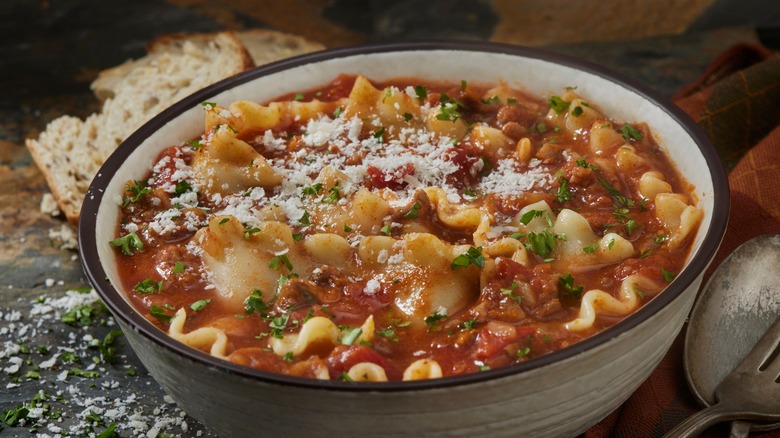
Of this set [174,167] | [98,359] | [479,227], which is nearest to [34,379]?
[98,359]

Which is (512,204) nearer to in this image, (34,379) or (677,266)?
(677,266)

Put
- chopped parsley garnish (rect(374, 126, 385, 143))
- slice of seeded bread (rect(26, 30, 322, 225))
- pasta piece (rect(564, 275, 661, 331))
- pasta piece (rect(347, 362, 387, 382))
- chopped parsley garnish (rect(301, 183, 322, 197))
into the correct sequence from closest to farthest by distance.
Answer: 1. pasta piece (rect(347, 362, 387, 382))
2. pasta piece (rect(564, 275, 661, 331))
3. chopped parsley garnish (rect(301, 183, 322, 197))
4. chopped parsley garnish (rect(374, 126, 385, 143))
5. slice of seeded bread (rect(26, 30, 322, 225))

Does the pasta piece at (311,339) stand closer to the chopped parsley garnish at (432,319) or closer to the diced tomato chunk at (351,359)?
the diced tomato chunk at (351,359)

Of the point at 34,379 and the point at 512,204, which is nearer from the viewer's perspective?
the point at 512,204

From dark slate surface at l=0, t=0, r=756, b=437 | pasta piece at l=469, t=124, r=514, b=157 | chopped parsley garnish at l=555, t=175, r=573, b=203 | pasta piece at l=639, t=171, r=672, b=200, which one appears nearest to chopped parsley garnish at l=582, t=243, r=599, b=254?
chopped parsley garnish at l=555, t=175, r=573, b=203

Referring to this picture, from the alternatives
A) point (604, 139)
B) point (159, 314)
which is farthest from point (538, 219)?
point (159, 314)

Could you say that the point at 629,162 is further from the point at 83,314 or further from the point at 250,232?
the point at 83,314

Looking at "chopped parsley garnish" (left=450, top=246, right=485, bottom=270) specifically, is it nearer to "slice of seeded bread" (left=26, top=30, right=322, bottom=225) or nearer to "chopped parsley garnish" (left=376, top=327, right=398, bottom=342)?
"chopped parsley garnish" (left=376, top=327, right=398, bottom=342)
